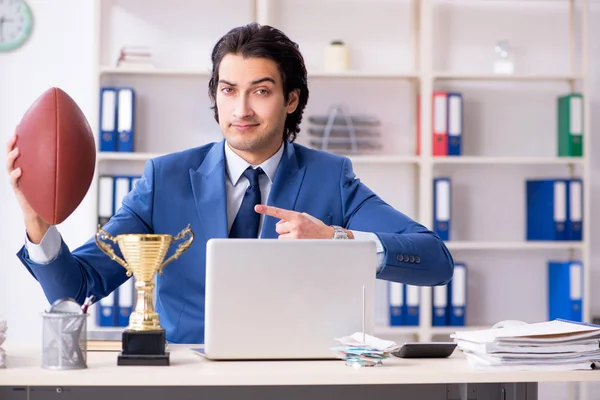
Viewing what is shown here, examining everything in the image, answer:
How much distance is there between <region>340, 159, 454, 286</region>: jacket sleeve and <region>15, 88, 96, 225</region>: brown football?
711mm

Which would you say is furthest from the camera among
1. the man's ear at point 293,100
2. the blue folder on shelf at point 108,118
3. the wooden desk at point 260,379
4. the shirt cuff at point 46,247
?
the blue folder on shelf at point 108,118

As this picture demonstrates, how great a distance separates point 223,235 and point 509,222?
2447 mm

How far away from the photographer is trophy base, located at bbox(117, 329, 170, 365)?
1498 mm

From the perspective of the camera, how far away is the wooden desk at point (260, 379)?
4.52 feet

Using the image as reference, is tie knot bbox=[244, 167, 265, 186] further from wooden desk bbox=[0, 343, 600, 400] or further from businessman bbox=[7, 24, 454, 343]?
wooden desk bbox=[0, 343, 600, 400]

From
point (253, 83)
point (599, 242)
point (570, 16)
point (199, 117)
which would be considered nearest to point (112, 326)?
point (199, 117)

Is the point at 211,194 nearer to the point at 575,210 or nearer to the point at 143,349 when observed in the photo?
the point at 143,349

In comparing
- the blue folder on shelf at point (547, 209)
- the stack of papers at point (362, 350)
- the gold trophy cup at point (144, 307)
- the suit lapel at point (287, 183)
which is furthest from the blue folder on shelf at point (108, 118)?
the stack of papers at point (362, 350)

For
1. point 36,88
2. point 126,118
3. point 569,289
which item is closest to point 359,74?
point 126,118

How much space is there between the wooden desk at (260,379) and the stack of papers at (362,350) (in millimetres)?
21

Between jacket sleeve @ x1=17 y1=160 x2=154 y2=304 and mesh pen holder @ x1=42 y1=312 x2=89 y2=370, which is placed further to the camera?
jacket sleeve @ x1=17 y1=160 x2=154 y2=304

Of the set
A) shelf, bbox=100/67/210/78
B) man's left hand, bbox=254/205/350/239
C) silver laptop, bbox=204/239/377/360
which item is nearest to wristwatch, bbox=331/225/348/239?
man's left hand, bbox=254/205/350/239

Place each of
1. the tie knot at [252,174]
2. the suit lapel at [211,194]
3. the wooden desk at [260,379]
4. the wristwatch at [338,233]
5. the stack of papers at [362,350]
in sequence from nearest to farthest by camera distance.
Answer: the wooden desk at [260,379]
the stack of papers at [362,350]
the wristwatch at [338,233]
the suit lapel at [211,194]
the tie knot at [252,174]

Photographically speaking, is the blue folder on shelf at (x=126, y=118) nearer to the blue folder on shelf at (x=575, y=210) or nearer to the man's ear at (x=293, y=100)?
the man's ear at (x=293, y=100)
